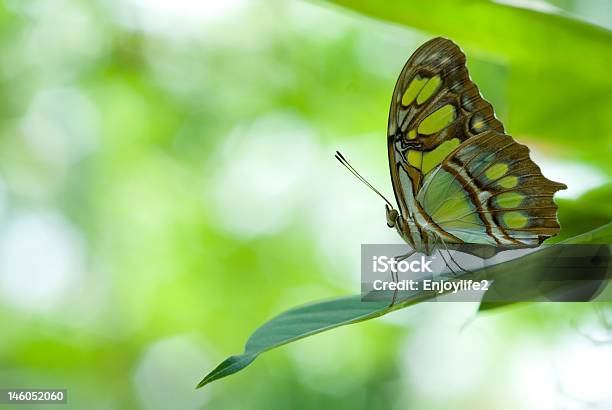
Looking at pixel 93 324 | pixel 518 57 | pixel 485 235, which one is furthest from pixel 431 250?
pixel 93 324

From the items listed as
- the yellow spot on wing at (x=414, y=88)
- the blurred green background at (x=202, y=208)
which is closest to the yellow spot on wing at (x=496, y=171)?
the yellow spot on wing at (x=414, y=88)

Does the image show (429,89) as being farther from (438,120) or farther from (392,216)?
(392,216)

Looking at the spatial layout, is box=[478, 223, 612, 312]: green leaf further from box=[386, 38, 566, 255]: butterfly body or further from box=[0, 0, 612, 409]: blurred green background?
box=[0, 0, 612, 409]: blurred green background

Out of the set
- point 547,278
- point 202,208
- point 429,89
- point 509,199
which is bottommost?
point 547,278

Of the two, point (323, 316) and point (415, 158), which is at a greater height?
point (415, 158)

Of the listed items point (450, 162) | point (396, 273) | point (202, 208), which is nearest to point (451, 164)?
point (450, 162)

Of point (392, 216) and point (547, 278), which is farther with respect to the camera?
point (392, 216)

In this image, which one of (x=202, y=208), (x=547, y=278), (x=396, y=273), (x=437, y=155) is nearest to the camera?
(x=547, y=278)
